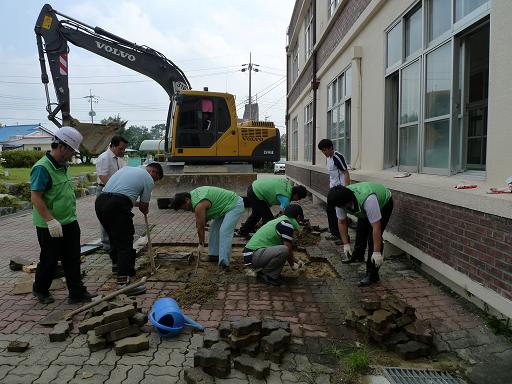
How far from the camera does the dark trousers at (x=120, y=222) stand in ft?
15.2

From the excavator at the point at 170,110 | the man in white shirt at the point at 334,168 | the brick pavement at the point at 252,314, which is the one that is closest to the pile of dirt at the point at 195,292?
the brick pavement at the point at 252,314

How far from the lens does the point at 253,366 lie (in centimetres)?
282

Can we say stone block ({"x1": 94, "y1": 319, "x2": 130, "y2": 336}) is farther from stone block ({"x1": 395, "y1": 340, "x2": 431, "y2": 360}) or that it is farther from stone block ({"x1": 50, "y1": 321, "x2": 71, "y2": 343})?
stone block ({"x1": 395, "y1": 340, "x2": 431, "y2": 360})

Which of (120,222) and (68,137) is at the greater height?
(68,137)

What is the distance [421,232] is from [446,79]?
1.64 metres

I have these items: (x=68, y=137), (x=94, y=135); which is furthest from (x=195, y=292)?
(x=94, y=135)

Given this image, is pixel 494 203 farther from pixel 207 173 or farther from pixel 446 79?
pixel 207 173

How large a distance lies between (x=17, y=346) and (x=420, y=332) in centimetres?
305

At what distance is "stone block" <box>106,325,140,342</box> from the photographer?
10.7 feet

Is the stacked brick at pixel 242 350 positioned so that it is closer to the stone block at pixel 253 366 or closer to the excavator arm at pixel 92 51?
the stone block at pixel 253 366

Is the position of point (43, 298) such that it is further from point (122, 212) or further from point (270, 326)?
point (270, 326)

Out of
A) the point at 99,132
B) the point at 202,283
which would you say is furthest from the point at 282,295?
the point at 99,132

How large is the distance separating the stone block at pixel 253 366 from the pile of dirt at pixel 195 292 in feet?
4.24

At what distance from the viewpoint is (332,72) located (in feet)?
32.0
